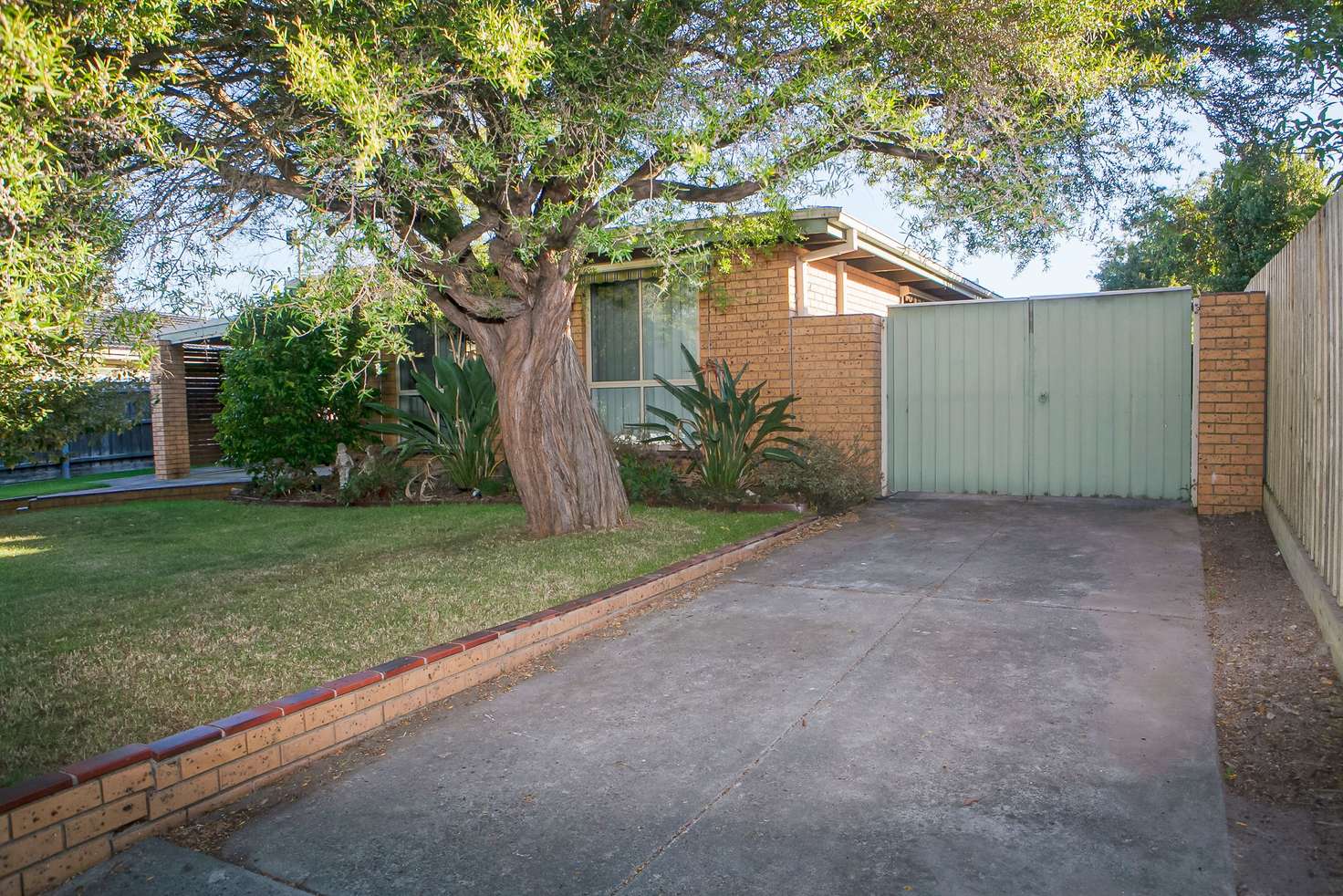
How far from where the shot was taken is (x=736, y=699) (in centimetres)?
429

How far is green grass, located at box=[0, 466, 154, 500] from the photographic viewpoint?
48.3 ft

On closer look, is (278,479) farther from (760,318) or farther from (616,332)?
(760,318)

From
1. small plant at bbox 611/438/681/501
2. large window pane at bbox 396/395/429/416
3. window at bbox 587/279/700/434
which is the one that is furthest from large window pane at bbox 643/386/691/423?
large window pane at bbox 396/395/429/416

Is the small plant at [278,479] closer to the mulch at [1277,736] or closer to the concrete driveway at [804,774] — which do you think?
the concrete driveway at [804,774]

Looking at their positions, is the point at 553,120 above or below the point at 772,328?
above

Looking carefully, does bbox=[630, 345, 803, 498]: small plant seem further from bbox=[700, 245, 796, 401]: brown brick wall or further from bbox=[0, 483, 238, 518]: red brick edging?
bbox=[0, 483, 238, 518]: red brick edging

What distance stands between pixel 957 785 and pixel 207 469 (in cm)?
1851

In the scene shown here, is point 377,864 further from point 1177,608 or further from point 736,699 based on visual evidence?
point 1177,608

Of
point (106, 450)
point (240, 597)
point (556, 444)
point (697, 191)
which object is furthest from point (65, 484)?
point (697, 191)

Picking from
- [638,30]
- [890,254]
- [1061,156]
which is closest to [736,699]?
[638,30]

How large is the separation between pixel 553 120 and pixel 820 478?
4906mm

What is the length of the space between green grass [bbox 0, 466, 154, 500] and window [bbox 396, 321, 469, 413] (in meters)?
5.05

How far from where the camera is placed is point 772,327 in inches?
431

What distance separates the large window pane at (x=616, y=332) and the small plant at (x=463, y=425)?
1.54 meters
